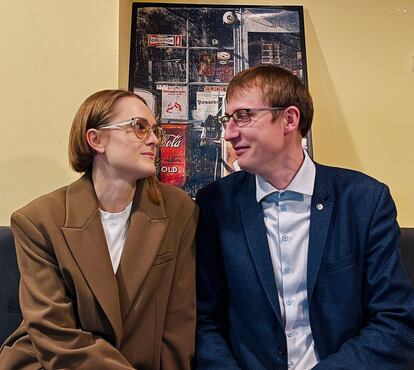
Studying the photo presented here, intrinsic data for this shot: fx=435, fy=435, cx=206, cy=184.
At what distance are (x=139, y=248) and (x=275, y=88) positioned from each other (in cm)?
64

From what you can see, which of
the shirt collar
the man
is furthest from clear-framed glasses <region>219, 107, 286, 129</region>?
the shirt collar

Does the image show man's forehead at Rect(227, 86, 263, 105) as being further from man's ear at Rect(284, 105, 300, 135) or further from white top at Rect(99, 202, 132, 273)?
white top at Rect(99, 202, 132, 273)

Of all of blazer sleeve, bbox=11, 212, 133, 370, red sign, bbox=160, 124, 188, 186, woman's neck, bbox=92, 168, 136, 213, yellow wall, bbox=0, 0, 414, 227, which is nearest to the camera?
blazer sleeve, bbox=11, 212, 133, 370

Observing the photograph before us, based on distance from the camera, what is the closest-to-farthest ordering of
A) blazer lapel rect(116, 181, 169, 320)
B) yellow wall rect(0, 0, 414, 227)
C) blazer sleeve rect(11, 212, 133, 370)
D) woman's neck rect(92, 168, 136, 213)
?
blazer sleeve rect(11, 212, 133, 370)
blazer lapel rect(116, 181, 169, 320)
woman's neck rect(92, 168, 136, 213)
yellow wall rect(0, 0, 414, 227)

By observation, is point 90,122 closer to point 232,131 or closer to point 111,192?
point 111,192

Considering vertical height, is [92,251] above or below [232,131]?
below

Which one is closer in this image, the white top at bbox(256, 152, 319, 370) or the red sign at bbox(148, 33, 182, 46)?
the white top at bbox(256, 152, 319, 370)

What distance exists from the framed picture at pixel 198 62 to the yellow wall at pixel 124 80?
95 millimetres

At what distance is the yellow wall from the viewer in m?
1.70

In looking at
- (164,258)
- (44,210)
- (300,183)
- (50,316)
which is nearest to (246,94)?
(300,183)

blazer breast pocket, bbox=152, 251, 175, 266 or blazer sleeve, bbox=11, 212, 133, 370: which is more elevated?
blazer breast pocket, bbox=152, 251, 175, 266

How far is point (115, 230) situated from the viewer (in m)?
1.33

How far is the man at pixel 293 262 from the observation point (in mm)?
1240

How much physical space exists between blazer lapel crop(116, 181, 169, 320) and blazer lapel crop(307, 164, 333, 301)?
441 mm
